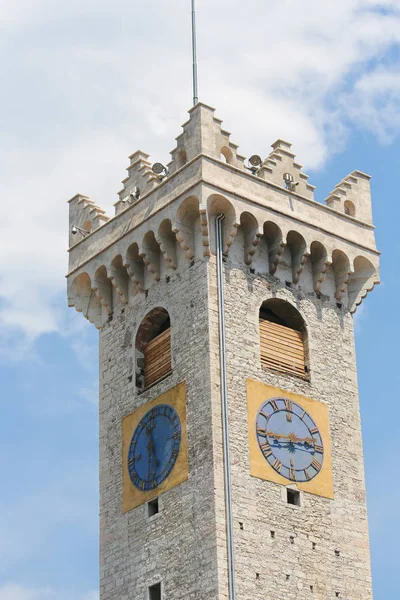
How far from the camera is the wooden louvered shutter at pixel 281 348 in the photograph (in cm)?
4247

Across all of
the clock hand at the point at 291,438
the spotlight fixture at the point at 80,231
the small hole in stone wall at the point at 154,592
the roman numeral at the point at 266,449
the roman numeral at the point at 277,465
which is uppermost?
the spotlight fixture at the point at 80,231

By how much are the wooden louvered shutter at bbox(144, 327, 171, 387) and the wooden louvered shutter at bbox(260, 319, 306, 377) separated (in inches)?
91.9

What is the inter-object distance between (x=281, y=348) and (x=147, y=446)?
4.14 m

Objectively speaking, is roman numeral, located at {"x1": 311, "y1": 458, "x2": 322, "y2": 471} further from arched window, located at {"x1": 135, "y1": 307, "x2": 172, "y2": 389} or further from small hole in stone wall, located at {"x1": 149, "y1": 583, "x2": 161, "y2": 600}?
small hole in stone wall, located at {"x1": 149, "y1": 583, "x2": 161, "y2": 600}

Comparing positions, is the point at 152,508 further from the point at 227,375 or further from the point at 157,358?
the point at 157,358

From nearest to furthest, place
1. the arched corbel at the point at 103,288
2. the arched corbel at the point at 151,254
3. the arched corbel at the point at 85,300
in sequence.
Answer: the arched corbel at the point at 151,254, the arched corbel at the point at 103,288, the arched corbel at the point at 85,300

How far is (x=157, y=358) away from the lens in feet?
141

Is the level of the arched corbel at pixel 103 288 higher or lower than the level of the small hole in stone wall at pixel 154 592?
higher

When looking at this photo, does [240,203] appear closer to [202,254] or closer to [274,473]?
[202,254]

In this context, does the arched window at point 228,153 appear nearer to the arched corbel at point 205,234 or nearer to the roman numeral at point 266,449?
the arched corbel at point 205,234

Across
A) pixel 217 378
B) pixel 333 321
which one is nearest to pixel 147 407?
pixel 217 378

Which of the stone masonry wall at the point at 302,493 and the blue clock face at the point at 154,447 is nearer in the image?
the stone masonry wall at the point at 302,493

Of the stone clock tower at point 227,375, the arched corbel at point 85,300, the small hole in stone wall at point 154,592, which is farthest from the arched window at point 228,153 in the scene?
the small hole in stone wall at point 154,592

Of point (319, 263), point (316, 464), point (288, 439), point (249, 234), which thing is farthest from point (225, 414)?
point (319, 263)
